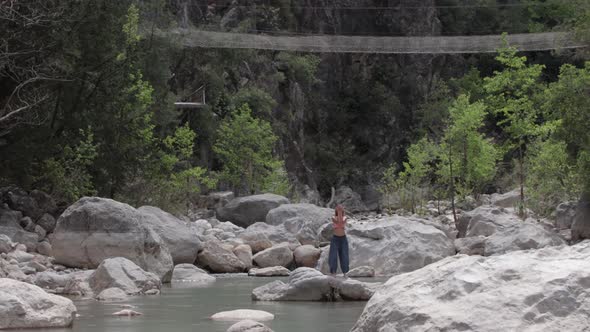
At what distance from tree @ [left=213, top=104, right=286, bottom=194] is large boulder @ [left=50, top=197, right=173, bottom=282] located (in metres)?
23.0

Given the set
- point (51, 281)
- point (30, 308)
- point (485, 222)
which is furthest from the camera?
point (485, 222)

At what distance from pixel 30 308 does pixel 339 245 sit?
19.3 feet

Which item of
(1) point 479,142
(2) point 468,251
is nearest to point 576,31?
(1) point 479,142

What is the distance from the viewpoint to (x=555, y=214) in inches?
1029

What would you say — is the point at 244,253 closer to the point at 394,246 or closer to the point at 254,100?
the point at 394,246

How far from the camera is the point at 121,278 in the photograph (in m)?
13.3

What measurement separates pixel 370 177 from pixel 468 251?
3429 centimetres

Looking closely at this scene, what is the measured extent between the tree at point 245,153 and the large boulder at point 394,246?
20813 millimetres

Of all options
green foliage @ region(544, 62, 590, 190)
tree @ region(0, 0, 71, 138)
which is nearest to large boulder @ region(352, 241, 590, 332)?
tree @ region(0, 0, 71, 138)

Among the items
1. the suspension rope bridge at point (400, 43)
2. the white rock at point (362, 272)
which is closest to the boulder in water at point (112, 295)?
the white rock at point (362, 272)

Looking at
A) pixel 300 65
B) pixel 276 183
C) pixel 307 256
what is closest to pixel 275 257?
pixel 307 256

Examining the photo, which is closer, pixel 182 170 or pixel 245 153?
pixel 182 170

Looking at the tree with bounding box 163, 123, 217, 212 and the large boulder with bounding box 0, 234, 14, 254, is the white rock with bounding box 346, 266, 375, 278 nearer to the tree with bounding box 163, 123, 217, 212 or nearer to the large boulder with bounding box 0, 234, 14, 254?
the large boulder with bounding box 0, 234, 14, 254

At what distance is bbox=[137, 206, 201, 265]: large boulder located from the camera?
1792cm
